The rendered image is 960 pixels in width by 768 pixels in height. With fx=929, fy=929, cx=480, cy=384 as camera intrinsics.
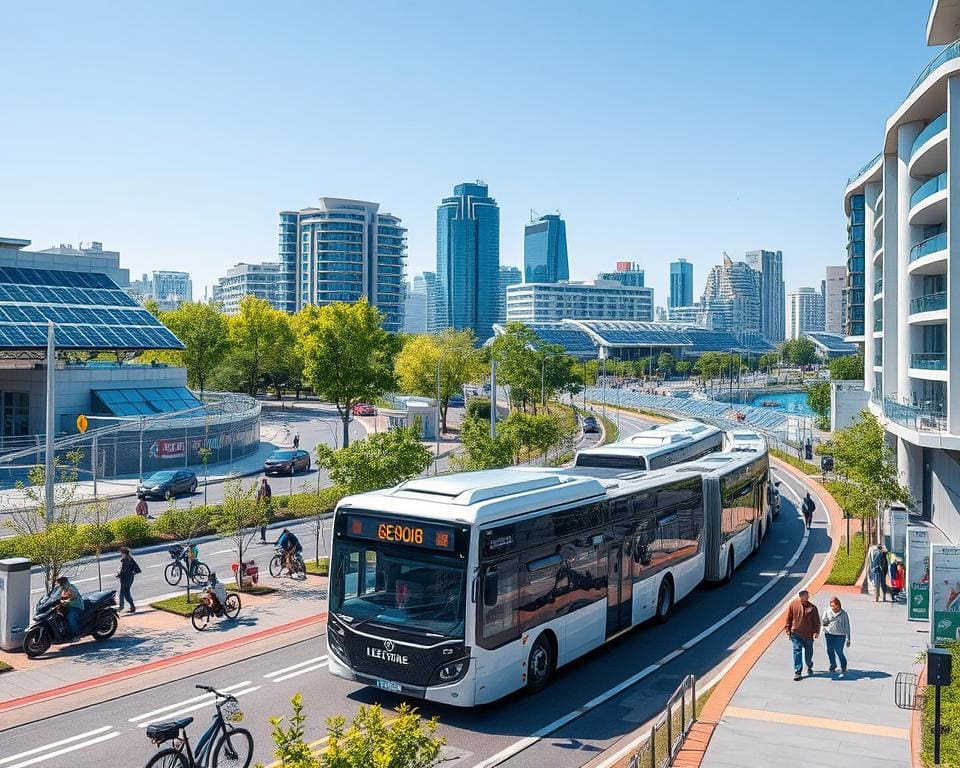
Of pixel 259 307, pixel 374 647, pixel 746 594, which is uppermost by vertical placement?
pixel 259 307

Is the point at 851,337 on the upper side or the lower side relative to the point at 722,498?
upper

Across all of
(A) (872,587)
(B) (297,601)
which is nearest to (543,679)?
(B) (297,601)

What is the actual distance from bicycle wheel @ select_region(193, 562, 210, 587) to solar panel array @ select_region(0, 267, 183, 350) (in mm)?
26404

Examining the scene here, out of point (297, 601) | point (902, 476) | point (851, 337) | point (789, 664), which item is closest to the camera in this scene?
point (789, 664)

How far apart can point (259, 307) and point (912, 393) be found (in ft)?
232

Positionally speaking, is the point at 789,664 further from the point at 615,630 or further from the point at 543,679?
the point at 543,679

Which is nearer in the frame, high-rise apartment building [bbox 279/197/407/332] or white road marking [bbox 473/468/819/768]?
white road marking [bbox 473/468/819/768]

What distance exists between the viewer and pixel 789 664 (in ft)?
54.3

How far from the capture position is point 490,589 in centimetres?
1348

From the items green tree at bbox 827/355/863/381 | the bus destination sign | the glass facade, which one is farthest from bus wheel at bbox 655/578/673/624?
green tree at bbox 827/355/863/381

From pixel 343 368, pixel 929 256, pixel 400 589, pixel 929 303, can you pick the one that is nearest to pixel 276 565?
pixel 400 589

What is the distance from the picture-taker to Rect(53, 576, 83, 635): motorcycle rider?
17609 millimetres

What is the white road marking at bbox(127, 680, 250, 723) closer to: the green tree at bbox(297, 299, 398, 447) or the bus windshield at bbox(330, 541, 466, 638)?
the bus windshield at bbox(330, 541, 466, 638)

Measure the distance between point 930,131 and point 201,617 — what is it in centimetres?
3044
